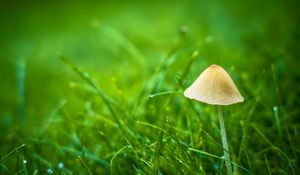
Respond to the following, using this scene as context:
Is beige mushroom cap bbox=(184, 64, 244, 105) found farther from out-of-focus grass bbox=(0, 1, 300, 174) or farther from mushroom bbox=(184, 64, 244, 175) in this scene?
out-of-focus grass bbox=(0, 1, 300, 174)

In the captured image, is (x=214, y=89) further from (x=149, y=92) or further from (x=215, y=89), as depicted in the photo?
(x=149, y=92)

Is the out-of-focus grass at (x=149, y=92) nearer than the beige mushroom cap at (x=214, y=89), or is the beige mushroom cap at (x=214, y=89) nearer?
the beige mushroom cap at (x=214, y=89)

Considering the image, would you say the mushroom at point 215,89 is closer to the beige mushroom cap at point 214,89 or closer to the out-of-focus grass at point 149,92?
the beige mushroom cap at point 214,89

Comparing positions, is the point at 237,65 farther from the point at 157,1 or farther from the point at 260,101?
the point at 157,1

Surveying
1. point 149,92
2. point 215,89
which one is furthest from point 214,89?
point 149,92

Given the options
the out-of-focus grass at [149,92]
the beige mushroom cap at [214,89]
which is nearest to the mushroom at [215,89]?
the beige mushroom cap at [214,89]

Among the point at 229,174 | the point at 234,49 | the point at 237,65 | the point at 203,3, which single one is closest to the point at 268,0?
the point at 203,3

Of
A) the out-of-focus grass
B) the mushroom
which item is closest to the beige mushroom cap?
the mushroom
